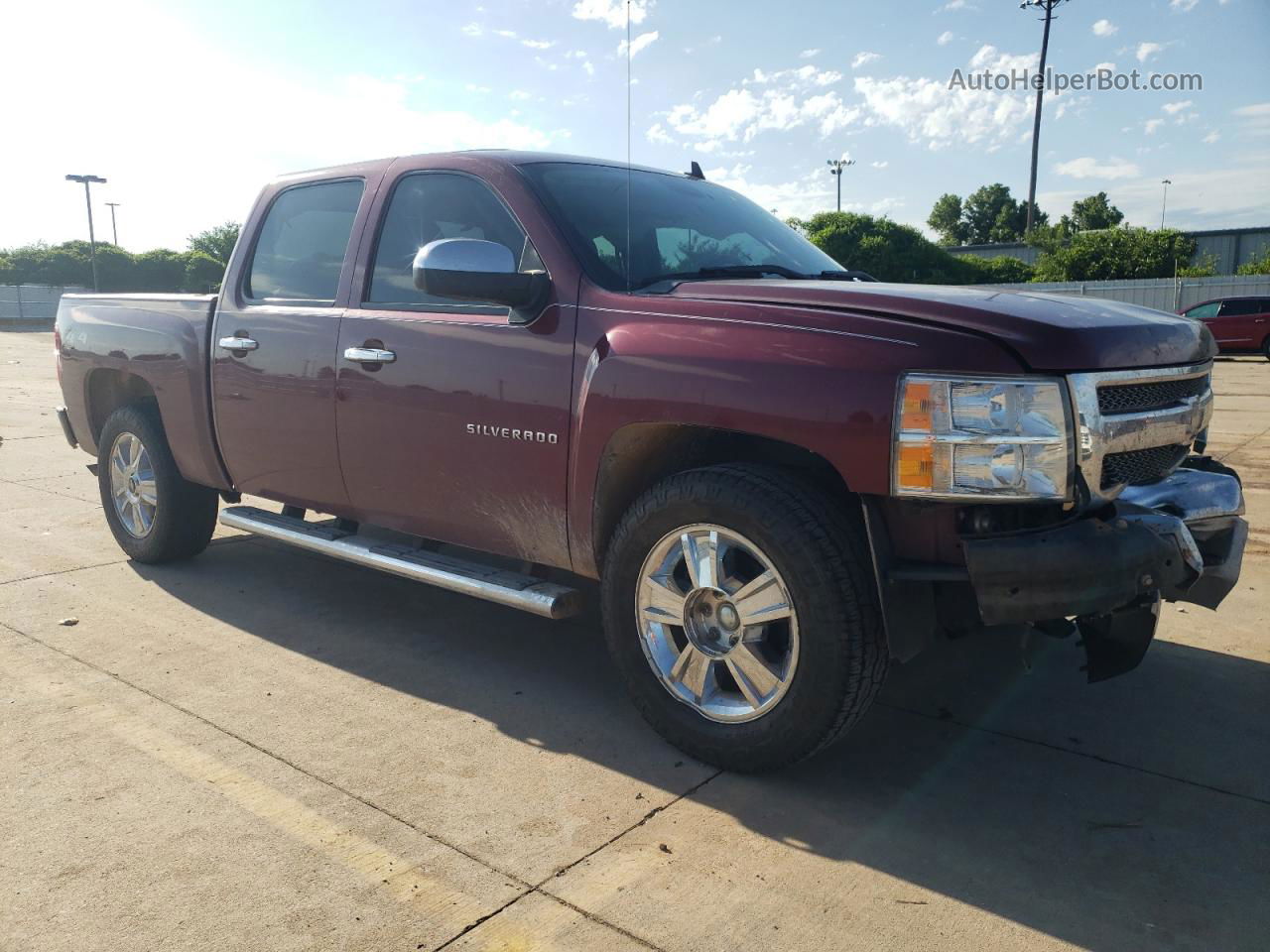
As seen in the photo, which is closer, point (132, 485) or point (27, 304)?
point (132, 485)

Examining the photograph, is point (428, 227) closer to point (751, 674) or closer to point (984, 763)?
point (751, 674)

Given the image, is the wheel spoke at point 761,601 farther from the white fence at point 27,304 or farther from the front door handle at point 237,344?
the white fence at point 27,304

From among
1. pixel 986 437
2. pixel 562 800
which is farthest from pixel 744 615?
pixel 986 437

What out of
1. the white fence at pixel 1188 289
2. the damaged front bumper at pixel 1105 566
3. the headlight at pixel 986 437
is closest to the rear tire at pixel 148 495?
the headlight at pixel 986 437

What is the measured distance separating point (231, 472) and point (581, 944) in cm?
323

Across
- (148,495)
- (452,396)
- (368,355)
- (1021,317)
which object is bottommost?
(148,495)

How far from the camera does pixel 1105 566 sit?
2576 mm

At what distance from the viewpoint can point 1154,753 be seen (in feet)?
10.7

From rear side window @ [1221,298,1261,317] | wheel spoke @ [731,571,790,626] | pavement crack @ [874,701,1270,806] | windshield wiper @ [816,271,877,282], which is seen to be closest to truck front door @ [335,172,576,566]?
wheel spoke @ [731,571,790,626]

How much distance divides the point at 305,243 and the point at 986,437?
320 cm

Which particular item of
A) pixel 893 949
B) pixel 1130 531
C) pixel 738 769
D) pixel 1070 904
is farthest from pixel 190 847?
pixel 1130 531

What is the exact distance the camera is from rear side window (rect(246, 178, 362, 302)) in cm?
437

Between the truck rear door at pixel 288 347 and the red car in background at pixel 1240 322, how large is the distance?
22.6m

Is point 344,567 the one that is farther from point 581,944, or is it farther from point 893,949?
point 893,949
